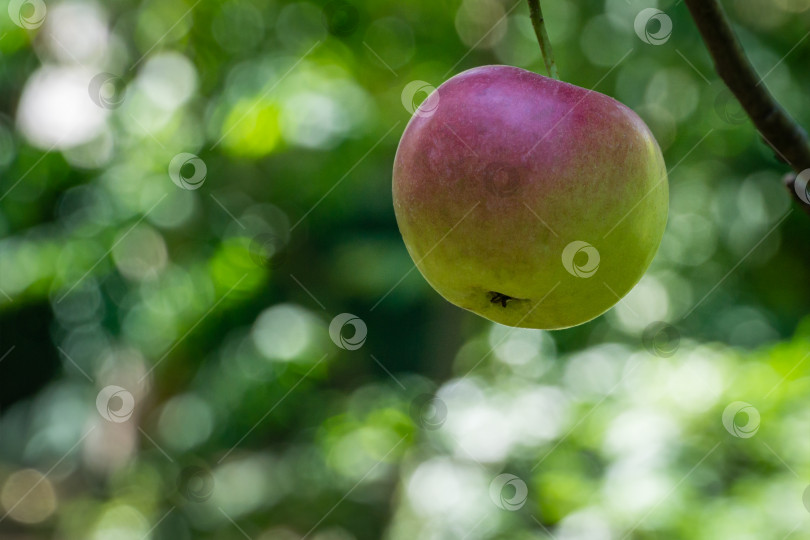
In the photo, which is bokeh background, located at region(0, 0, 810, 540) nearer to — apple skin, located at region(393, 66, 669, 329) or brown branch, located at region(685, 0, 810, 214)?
apple skin, located at region(393, 66, 669, 329)

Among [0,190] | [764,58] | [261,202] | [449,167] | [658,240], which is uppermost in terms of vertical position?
[449,167]

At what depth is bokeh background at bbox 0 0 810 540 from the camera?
2043 mm

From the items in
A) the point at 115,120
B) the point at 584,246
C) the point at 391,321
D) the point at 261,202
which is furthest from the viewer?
the point at 391,321

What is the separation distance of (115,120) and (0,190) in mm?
452

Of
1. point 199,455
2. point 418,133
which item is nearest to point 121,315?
point 199,455

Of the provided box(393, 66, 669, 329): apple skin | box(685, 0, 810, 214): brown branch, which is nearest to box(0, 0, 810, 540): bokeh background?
box(393, 66, 669, 329): apple skin

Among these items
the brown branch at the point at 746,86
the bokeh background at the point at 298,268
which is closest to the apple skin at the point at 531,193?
the brown branch at the point at 746,86

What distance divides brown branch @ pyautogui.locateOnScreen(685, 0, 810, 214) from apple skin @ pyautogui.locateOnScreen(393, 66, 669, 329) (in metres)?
0.14

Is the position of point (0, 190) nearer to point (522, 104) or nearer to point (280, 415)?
point (280, 415)

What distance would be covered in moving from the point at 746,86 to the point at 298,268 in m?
2.15

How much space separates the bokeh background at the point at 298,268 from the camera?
204 centimetres

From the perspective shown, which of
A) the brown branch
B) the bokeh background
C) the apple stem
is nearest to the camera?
the brown branch

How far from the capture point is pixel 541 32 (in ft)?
2.10

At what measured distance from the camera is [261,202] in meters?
2.54
